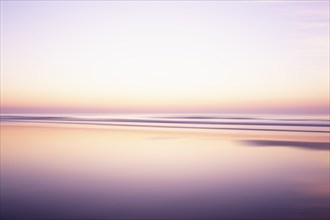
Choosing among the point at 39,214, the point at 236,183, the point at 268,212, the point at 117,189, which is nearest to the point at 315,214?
the point at 268,212

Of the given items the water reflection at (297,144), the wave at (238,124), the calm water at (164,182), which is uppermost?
the wave at (238,124)

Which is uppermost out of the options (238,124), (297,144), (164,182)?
(238,124)

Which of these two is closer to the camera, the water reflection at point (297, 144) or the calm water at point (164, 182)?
the calm water at point (164, 182)

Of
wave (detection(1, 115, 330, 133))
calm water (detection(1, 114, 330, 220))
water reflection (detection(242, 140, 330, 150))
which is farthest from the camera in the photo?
wave (detection(1, 115, 330, 133))

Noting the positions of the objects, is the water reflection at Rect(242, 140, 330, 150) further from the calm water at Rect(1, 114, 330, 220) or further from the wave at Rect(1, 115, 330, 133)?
the wave at Rect(1, 115, 330, 133)

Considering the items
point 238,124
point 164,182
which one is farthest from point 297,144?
point 238,124

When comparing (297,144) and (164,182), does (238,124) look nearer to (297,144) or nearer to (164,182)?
(297,144)

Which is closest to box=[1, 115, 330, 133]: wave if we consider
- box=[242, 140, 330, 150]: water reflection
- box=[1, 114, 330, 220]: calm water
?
box=[242, 140, 330, 150]: water reflection

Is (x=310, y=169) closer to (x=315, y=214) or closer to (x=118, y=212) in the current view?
(x=315, y=214)

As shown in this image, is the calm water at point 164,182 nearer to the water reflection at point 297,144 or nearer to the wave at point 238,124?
the water reflection at point 297,144

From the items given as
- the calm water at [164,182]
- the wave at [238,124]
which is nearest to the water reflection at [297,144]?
the calm water at [164,182]

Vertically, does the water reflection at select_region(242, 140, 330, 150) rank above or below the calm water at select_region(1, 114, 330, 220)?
above

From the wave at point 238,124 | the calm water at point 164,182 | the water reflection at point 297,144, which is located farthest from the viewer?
the wave at point 238,124

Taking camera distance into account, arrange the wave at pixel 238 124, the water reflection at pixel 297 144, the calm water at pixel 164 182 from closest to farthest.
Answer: the calm water at pixel 164 182 < the water reflection at pixel 297 144 < the wave at pixel 238 124
